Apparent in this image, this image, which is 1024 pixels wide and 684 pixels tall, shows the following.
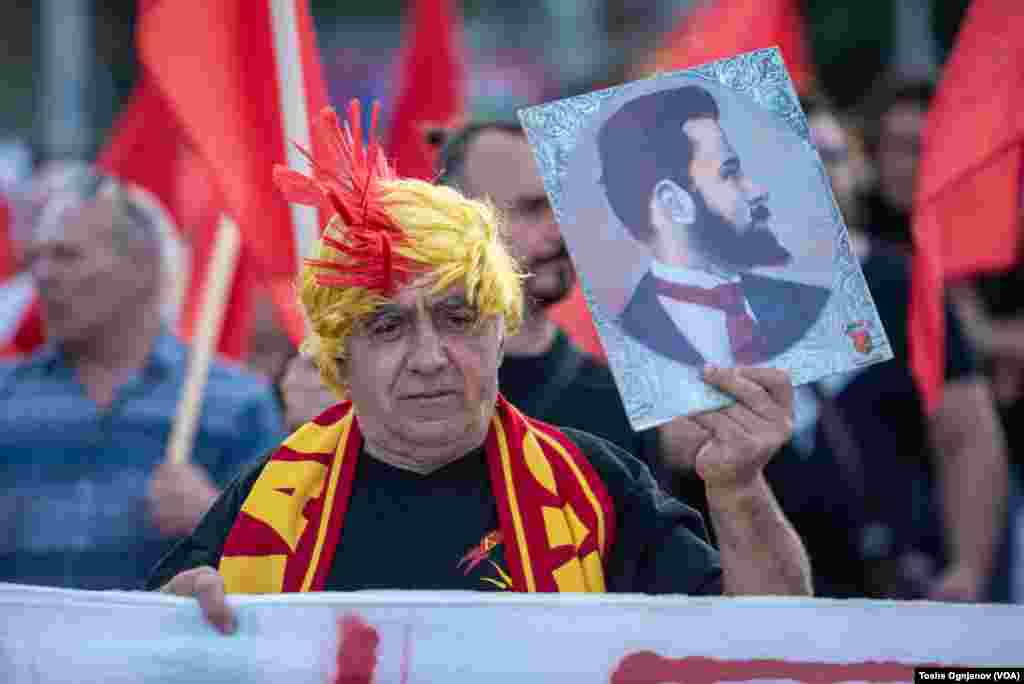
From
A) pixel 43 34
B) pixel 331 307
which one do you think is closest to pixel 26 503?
pixel 331 307

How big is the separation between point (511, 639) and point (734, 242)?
0.62m

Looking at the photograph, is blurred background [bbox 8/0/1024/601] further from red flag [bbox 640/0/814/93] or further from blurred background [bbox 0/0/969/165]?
blurred background [bbox 0/0/969/165]

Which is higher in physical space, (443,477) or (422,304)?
(422,304)

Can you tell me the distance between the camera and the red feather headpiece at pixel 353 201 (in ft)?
8.07

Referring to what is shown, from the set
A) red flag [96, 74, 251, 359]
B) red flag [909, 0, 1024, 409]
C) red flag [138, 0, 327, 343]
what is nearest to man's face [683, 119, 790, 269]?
red flag [138, 0, 327, 343]

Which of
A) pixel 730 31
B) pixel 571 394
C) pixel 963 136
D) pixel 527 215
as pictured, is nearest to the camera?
pixel 571 394

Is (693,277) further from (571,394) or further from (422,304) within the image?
(571,394)

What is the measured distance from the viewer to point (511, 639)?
2.46 metres

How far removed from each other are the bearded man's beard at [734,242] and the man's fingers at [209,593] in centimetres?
79

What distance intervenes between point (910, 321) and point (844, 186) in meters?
0.52

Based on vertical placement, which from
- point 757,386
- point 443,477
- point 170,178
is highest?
point 170,178

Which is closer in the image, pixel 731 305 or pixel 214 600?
pixel 214 600

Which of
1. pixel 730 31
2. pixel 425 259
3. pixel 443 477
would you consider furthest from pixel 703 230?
pixel 730 31

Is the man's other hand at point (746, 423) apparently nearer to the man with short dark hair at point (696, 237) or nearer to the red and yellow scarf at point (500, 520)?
the man with short dark hair at point (696, 237)
